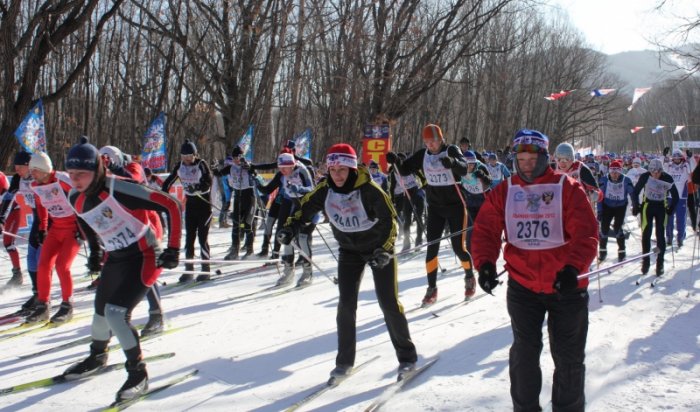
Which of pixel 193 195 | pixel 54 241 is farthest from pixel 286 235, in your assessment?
pixel 193 195

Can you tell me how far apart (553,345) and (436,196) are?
3915mm

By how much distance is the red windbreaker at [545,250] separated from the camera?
128 inches

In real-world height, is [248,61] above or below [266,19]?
below

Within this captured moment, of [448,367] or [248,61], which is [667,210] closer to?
[448,367]

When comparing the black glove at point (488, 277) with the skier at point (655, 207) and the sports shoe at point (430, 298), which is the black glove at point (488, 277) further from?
the skier at point (655, 207)

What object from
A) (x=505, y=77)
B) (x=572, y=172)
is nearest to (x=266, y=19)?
(x=572, y=172)

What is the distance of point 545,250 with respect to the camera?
11.1 ft

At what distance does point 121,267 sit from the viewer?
4.29 meters

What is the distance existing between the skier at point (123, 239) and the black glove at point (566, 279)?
8.31 feet

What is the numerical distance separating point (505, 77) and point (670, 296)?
34077 millimetres

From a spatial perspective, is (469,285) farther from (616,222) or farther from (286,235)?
(616,222)

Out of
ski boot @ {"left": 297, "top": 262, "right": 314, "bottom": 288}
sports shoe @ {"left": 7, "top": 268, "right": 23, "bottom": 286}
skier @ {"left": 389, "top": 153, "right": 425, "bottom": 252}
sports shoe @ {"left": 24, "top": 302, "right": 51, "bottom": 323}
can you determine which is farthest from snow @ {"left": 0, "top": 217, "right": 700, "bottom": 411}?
skier @ {"left": 389, "top": 153, "right": 425, "bottom": 252}

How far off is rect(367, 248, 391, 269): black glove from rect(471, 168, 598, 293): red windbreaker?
2.96ft

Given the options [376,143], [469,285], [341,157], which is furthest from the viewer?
[376,143]
